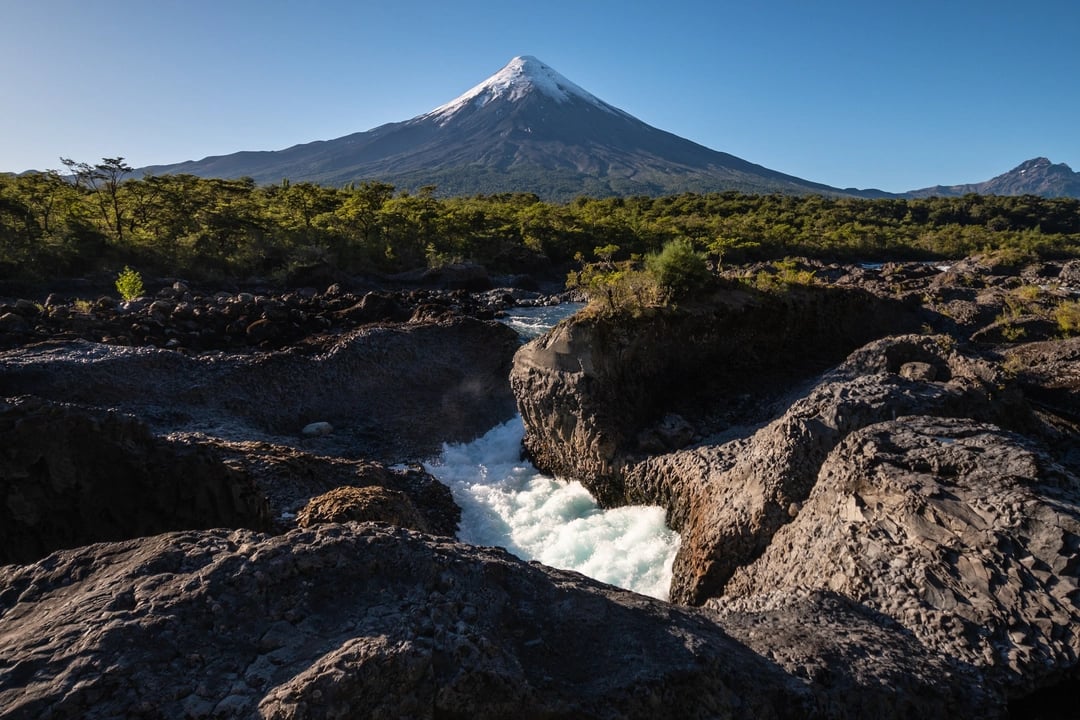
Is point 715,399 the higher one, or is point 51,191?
point 51,191

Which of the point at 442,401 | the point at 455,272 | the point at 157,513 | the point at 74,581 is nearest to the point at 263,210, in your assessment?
the point at 455,272

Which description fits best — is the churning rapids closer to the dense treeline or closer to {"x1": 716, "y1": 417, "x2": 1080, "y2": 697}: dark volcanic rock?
{"x1": 716, "y1": 417, "x2": 1080, "y2": 697}: dark volcanic rock

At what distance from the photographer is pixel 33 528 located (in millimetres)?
4945

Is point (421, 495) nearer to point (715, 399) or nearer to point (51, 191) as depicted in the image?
point (715, 399)

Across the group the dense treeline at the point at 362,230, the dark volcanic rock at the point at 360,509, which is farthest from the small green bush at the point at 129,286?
the dark volcanic rock at the point at 360,509

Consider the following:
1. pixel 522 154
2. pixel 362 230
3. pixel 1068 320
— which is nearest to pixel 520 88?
pixel 522 154

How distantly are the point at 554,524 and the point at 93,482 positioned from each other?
5631 mm

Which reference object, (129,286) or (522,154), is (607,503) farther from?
(522,154)

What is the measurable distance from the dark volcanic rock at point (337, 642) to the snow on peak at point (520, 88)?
155m

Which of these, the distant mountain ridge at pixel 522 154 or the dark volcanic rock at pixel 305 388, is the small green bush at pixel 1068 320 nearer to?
the dark volcanic rock at pixel 305 388

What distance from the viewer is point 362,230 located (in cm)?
3700

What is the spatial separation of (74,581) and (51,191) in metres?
34.0

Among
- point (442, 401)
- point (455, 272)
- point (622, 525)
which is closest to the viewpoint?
point (622, 525)

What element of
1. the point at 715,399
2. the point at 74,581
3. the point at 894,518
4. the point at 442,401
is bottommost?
the point at 442,401
